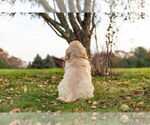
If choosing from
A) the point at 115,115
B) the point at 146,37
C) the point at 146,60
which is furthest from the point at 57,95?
the point at 146,37

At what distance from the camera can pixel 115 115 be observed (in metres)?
2.29

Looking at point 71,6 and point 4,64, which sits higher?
point 71,6

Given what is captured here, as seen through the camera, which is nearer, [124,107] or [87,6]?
[124,107]

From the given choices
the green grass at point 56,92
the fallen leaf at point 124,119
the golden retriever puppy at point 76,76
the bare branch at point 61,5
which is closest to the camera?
the fallen leaf at point 124,119

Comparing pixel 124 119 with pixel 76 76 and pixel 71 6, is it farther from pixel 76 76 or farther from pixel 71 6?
pixel 71 6

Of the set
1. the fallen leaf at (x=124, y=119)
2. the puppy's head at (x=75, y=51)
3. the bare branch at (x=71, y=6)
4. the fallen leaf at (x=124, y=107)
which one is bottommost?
the fallen leaf at (x=124, y=119)

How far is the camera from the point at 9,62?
2787 mm

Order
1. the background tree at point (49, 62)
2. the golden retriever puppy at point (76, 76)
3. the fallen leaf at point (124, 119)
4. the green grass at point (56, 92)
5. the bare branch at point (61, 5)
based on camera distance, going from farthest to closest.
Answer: the bare branch at point (61, 5) → the background tree at point (49, 62) → the golden retriever puppy at point (76, 76) → the green grass at point (56, 92) → the fallen leaf at point (124, 119)

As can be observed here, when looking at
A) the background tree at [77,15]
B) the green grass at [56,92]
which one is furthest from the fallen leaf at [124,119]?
the background tree at [77,15]

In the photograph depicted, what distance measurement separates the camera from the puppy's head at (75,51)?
8.68ft

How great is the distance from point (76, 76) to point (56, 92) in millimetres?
359

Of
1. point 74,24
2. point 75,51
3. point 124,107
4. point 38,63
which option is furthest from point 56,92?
point 74,24

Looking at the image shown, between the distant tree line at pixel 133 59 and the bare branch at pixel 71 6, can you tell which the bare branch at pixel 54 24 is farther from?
the distant tree line at pixel 133 59

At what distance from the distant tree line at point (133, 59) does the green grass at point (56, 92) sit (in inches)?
3.0
